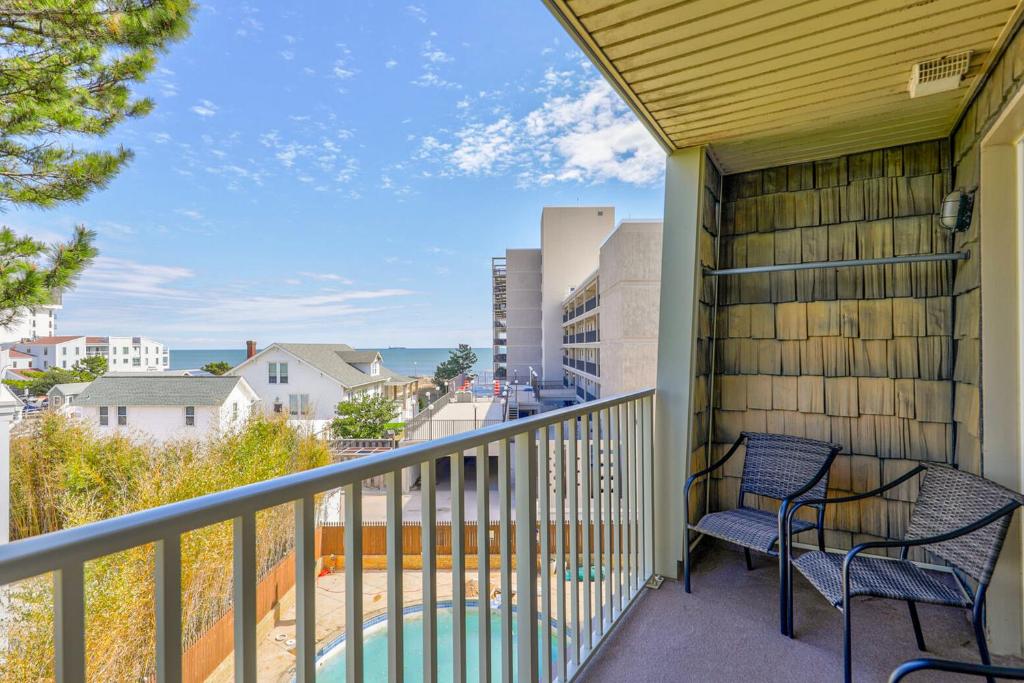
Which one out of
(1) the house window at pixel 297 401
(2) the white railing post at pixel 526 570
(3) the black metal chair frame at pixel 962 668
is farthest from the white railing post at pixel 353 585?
Result: (1) the house window at pixel 297 401

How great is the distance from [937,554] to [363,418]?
15.3 m

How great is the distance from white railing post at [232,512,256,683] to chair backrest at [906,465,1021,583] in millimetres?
2273

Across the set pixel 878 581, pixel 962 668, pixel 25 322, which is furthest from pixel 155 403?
pixel 962 668

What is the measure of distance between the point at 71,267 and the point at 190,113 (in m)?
18.5

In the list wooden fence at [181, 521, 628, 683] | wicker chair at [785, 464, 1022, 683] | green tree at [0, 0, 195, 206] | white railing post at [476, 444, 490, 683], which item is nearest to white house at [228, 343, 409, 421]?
wooden fence at [181, 521, 628, 683]

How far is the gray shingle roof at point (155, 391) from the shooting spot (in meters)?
11.6

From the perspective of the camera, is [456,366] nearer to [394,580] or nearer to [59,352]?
[59,352]

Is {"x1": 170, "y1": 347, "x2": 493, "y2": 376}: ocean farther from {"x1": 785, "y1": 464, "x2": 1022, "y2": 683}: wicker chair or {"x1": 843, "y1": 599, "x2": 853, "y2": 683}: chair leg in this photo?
{"x1": 843, "y1": 599, "x2": 853, "y2": 683}: chair leg

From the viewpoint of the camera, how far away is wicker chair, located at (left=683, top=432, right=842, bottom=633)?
7.70 feet

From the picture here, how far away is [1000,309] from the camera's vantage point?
1.97 meters

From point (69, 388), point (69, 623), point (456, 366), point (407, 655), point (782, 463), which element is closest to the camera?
point (69, 623)

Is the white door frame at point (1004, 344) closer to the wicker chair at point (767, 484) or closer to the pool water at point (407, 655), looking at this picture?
the wicker chair at point (767, 484)

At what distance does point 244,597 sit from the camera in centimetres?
80

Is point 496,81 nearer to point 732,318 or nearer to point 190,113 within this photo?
point 190,113
